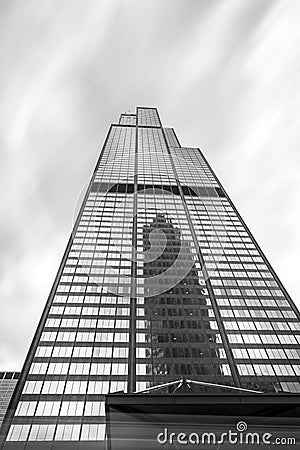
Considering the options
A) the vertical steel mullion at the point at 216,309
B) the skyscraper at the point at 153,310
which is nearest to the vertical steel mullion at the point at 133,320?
the skyscraper at the point at 153,310

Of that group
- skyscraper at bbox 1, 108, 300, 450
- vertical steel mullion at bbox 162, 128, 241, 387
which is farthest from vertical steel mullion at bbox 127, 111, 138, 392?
vertical steel mullion at bbox 162, 128, 241, 387

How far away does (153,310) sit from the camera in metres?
13.8

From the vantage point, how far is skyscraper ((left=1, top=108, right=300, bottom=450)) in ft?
36.4

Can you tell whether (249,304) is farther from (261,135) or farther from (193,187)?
(261,135)

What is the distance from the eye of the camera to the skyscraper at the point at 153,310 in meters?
11.1

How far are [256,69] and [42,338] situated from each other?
11.9 metres

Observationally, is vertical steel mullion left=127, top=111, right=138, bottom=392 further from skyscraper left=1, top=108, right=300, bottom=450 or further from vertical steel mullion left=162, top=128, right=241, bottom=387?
vertical steel mullion left=162, top=128, right=241, bottom=387

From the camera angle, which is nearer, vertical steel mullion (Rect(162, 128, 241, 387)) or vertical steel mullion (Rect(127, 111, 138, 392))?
vertical steel mullion (Rect(127, 111, 138, 392))

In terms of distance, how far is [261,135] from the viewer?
4.05 m

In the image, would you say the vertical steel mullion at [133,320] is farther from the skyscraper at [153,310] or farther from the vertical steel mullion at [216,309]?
the vertical steel mullion at [216,309]

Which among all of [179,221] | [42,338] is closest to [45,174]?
[42,338]

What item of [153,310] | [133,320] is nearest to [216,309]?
[153,310]

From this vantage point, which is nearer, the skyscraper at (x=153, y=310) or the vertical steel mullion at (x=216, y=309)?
the skyscraper at (x=153, y=310)

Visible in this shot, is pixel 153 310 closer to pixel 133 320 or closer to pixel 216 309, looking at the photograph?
pixel 133 320
